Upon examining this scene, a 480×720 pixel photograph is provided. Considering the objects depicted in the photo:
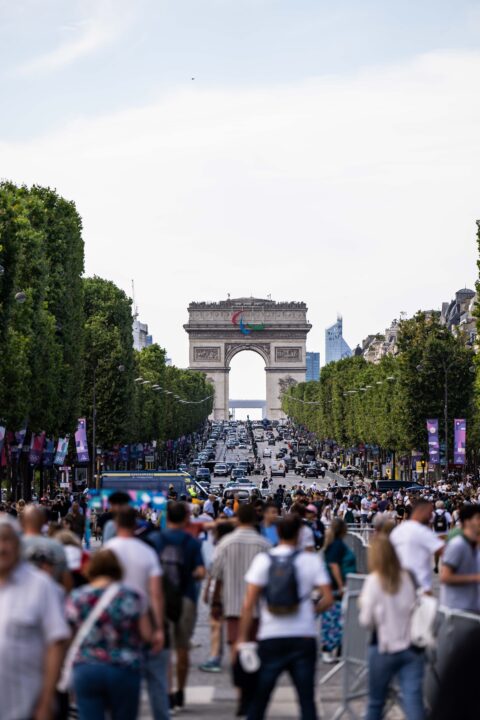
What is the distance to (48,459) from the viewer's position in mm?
66062

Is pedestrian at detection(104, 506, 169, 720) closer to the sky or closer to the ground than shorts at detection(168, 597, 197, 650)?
closer to the sky

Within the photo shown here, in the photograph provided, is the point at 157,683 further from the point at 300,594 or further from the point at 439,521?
the point at 439,521

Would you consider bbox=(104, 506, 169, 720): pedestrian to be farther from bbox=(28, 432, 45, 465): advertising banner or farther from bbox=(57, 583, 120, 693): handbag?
bbox=(28, 432, 45, 465): advertising banner

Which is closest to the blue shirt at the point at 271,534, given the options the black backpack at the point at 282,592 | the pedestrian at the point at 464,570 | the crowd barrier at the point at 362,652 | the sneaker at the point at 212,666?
the sneaker at the point at 212,666

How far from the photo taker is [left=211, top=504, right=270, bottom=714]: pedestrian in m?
15.3

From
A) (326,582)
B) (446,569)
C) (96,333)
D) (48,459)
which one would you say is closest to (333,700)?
(446,569)

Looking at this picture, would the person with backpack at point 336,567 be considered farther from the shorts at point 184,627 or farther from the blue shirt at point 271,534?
the shorts at point 184,627

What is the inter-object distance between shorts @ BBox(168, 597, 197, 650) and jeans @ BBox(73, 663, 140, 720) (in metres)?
5.46

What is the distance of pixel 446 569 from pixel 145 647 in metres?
3.82

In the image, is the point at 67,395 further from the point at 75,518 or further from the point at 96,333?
the point at 75,518

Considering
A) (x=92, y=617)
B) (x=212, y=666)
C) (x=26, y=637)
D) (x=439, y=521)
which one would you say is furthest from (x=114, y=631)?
(x=439, y=521)

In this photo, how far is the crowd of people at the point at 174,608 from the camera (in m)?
8.72

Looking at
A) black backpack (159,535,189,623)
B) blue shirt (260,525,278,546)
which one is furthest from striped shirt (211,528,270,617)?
blue shirt (260,525,278,546)

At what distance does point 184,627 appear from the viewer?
1594 cm
